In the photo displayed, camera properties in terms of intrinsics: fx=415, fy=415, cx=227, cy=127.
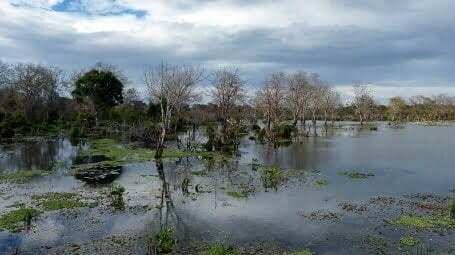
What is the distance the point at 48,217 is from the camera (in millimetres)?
17078

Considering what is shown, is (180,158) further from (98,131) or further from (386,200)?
(98,131)

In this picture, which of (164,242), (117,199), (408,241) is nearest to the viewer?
→ (164,242)

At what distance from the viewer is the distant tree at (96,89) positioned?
248 ft

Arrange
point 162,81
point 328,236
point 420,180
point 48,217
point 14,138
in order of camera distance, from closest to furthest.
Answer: point 328,236
point 48,217
point 420,180
point 162,81
point 14,138

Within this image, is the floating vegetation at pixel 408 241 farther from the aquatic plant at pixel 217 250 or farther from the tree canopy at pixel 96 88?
the tree canopy at pixel 96 88

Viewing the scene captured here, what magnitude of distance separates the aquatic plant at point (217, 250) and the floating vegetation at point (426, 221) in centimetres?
726

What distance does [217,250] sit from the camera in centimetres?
1296

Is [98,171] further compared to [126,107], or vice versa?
[126,107]

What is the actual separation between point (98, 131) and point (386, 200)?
180ft

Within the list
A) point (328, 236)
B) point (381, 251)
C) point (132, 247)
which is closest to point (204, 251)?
point (132, 247)

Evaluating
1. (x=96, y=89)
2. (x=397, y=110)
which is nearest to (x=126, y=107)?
(x=96, y=89)

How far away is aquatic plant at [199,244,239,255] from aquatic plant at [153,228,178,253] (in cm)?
105

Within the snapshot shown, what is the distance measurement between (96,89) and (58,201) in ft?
194

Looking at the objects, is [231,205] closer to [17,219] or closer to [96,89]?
[17,219]
